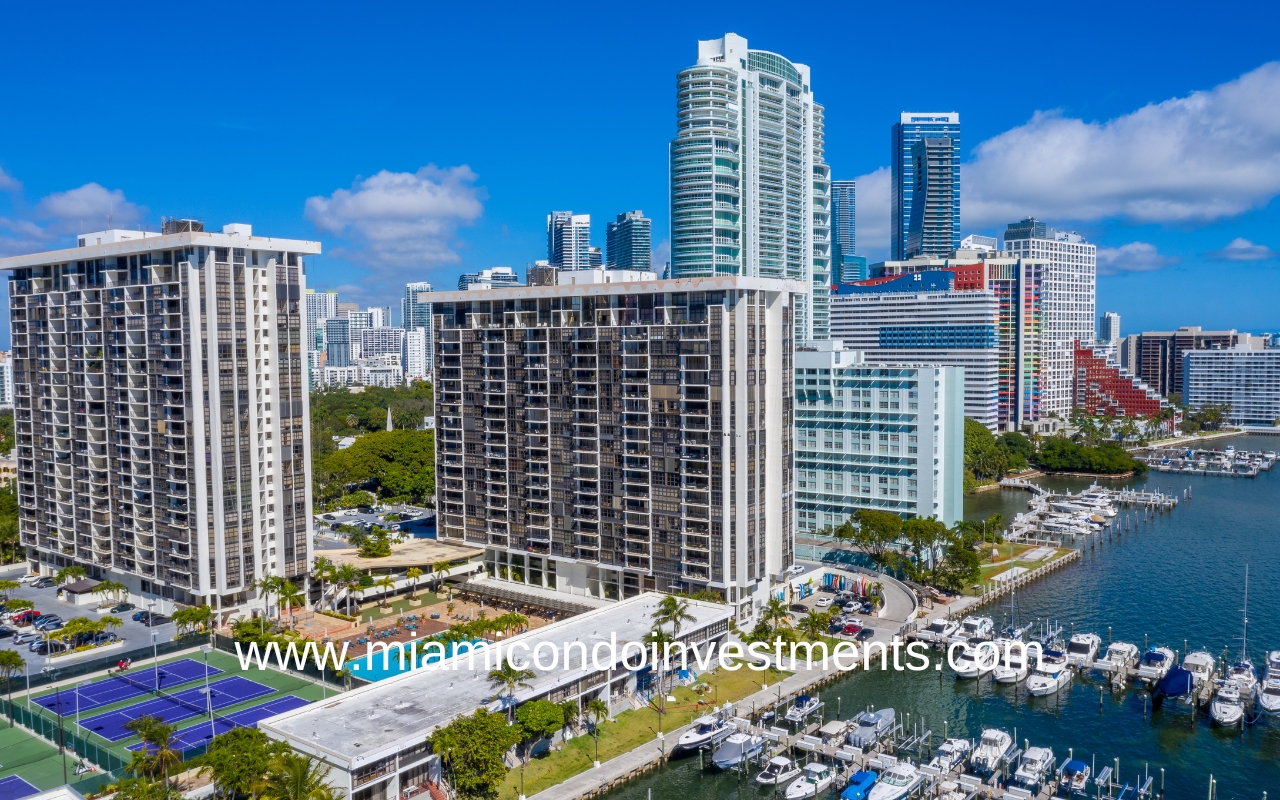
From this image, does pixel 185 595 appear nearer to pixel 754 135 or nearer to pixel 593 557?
pixel 593 557

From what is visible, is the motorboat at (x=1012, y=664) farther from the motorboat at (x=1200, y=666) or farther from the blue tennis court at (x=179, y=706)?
the blue tennis court at (x=179, y=706)

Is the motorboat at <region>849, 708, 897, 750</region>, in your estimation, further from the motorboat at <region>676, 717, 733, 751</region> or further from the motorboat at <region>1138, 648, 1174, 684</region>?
the motorboat at <region>1138, 648, 1174, 684</region>

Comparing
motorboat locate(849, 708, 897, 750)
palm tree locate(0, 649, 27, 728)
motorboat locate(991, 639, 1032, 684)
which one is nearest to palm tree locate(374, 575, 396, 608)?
palm tree locate(0, 649, 27, 728)

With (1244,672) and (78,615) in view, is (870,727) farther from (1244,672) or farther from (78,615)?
(78,615)

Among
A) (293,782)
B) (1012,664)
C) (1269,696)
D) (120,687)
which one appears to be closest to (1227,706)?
(1269,696)

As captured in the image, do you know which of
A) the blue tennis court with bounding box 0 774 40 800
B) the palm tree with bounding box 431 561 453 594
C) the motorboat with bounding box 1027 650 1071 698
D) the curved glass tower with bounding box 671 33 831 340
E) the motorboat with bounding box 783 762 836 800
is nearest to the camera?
the blue tennis court with bounding box 0 774 40 800

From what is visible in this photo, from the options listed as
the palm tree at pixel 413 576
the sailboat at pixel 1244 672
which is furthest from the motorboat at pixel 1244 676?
the palm tree at pixel 413 576

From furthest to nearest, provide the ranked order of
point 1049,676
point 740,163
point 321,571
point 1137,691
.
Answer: point 740,163 → point 321,571 → point 1049,676 → point 1137,691
